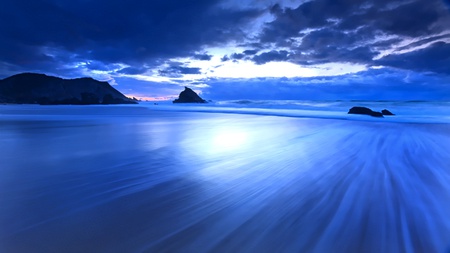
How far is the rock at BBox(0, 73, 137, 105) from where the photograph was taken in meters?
67.9

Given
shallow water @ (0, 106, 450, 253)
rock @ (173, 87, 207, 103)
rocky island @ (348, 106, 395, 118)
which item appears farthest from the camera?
rock @ (173, 87, 207, 103)

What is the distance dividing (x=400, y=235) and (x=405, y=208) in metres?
0.65

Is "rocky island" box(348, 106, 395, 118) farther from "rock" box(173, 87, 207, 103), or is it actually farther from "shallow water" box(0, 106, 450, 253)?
"rock" box(173, 87, 207, 103)

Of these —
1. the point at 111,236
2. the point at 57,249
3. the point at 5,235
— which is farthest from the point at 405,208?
the point at 5,235

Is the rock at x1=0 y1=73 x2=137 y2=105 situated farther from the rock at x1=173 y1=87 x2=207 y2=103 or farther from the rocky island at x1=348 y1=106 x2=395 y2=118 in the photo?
the rocky island at x1=348 y1=106 x2=395 y2=118

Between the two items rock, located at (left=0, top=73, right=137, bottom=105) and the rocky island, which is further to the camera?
rock, located at (left=0, top=73, right=137, bottom=105)

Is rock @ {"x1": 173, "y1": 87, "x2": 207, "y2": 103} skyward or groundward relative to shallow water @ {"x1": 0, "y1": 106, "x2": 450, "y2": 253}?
skyward

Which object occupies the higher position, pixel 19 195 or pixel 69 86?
pixel 69 86

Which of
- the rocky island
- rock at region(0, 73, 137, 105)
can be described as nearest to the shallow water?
the rocky island

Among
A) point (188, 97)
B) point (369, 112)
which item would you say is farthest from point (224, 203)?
point (188, 97)

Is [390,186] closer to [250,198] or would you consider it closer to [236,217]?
[250,198]

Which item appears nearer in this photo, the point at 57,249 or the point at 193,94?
the point at 57,249

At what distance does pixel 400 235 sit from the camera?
1.78 metres

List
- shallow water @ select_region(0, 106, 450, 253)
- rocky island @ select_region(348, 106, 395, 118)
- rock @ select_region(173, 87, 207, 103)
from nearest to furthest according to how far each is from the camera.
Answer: shallow water @ select_region(0, 106, 450, 253)
rocky island @ select_region(348, 106, 395, 118)
rock @ select_region(173, 87, 207, 103)
